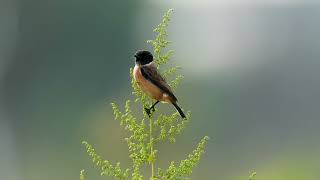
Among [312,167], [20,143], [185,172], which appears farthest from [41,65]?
[185,172]

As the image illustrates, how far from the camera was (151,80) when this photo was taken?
5.13 feet

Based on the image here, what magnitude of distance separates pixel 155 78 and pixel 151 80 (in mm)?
24

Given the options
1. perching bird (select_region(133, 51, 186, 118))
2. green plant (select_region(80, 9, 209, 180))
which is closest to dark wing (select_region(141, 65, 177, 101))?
perching bird (select_region(133, 51, 186, 118))

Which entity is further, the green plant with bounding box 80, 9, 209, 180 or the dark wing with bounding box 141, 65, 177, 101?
the dark wing with bounding box 141, 65, 177, 101

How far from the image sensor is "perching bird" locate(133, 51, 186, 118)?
4.91 ft

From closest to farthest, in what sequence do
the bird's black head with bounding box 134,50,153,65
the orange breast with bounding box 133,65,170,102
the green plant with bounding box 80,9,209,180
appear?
the green plant with bounding box 80,9,209,180 → the orange breast with bounding box 133,65,170,102 → the bird's black head with bounding box 134,50,153,65

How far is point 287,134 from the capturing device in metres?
4.80

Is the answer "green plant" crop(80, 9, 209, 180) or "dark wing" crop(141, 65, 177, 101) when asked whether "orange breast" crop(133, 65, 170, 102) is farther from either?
"green plant" crop(80, 9, 209, 180)

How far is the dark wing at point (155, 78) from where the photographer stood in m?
1.56

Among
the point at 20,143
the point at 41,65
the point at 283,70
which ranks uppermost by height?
the point at 283,70

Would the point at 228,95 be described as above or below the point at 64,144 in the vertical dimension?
above

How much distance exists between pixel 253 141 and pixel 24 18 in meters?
3.26

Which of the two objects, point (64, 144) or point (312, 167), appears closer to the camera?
point (312, 167)

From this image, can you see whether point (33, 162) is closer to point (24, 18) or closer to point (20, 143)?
point (20, 143)
